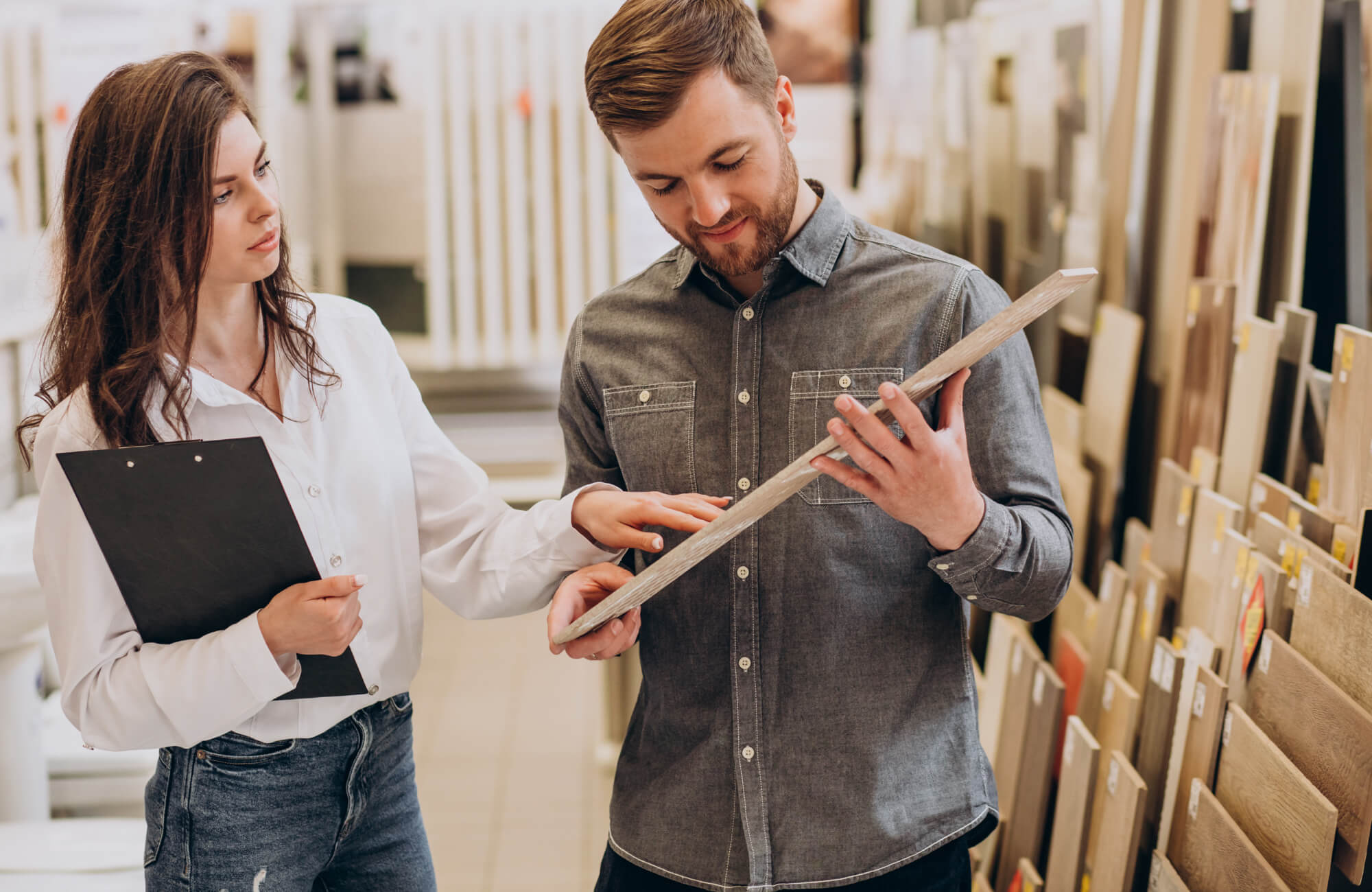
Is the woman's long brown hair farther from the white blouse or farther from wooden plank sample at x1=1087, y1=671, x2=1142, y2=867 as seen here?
wooden plank sample at x1=1087, y1=671, x2=1142, y2=867

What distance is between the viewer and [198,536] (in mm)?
1430

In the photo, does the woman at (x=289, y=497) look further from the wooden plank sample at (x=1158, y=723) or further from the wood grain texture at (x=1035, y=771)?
the wood grain texture at (x=1035, y=771)

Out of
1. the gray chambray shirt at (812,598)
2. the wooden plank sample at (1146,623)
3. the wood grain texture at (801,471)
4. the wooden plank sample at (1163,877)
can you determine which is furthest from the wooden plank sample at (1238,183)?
the wood grain texture at (801,471)

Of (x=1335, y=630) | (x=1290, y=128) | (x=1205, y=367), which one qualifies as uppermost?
(x=1290, y=128)

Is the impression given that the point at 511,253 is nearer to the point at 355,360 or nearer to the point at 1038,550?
the point at 355,360

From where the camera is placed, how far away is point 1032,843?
2.67 m

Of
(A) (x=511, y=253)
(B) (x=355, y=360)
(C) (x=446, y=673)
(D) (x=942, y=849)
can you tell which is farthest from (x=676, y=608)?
(A) (x=511, y=253)

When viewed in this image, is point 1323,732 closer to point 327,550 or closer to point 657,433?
point 657,433

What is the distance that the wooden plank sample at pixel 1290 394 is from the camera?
2.05 metres

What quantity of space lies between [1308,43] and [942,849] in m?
1.56

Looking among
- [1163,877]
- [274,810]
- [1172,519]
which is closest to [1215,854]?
[1163,877]

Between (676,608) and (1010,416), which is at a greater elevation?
(1010,416)

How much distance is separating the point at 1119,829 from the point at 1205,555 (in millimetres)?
546

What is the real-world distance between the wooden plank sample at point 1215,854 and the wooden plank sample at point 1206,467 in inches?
25.7
